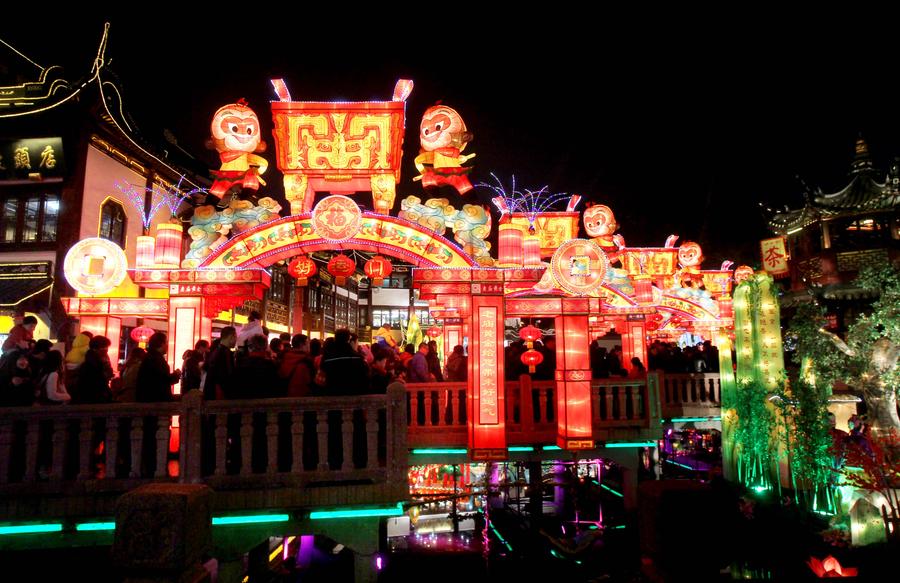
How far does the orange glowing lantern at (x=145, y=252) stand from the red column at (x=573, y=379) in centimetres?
890

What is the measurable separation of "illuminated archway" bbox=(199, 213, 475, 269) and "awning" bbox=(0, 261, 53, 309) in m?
7.09

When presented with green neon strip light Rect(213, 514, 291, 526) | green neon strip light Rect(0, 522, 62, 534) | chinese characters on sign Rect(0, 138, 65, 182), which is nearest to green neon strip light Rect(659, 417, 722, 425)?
green neon strip light Rect(213, 514, 291, 526)

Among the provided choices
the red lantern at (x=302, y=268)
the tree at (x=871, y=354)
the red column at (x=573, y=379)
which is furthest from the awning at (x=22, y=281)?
the tree at (x=871, y=354)

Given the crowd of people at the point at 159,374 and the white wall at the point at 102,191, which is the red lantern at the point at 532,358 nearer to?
the crowd of people at the point at 159,374

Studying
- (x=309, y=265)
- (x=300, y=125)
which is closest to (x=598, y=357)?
(x=309, y=265)

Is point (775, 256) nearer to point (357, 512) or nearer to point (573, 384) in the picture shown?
point (573, 384)

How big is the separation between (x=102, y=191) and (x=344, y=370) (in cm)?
1467

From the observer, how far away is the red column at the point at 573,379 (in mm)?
10930

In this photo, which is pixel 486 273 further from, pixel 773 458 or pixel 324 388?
pixel 773 458

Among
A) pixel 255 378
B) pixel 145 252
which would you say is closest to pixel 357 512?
pixel 255 378

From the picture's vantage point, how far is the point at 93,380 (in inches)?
241

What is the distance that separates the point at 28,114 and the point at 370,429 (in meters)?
16.2

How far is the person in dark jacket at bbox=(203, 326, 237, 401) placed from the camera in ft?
21.0

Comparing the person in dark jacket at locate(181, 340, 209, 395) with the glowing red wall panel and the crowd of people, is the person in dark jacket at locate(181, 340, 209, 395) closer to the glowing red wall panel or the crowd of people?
the crowd of people
